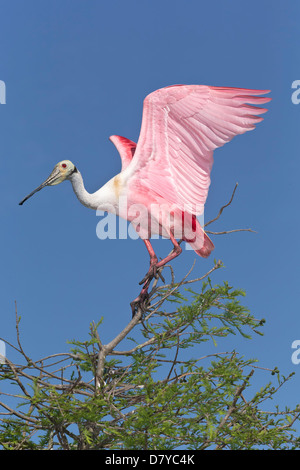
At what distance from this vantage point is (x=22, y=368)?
7.18 meters

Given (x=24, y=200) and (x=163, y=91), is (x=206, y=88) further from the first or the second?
(x=24, y=200)

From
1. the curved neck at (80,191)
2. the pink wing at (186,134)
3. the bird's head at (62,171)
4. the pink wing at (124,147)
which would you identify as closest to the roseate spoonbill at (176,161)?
the pink wing at (186,134)

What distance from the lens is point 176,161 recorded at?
796cm

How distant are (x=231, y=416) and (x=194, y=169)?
3.02m

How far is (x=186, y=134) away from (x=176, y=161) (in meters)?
0.37

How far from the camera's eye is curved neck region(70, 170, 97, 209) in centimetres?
845

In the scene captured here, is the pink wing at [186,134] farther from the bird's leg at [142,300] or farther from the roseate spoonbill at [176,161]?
the bird's leg at [142,300]

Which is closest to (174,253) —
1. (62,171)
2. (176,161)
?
(176,161)

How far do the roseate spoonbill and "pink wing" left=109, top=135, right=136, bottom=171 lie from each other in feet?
3.59

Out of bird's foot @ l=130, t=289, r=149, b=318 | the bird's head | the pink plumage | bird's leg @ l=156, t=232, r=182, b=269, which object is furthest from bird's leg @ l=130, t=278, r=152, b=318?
the bird's head

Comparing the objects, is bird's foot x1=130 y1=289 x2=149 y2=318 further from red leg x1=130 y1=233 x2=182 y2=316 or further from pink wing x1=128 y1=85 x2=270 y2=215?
pink wing x1=128 y1=85 x2=270 y2=215

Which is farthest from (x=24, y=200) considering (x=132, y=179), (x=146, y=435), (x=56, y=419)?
(x=146, y=435)

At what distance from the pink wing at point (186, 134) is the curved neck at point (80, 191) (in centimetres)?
66
